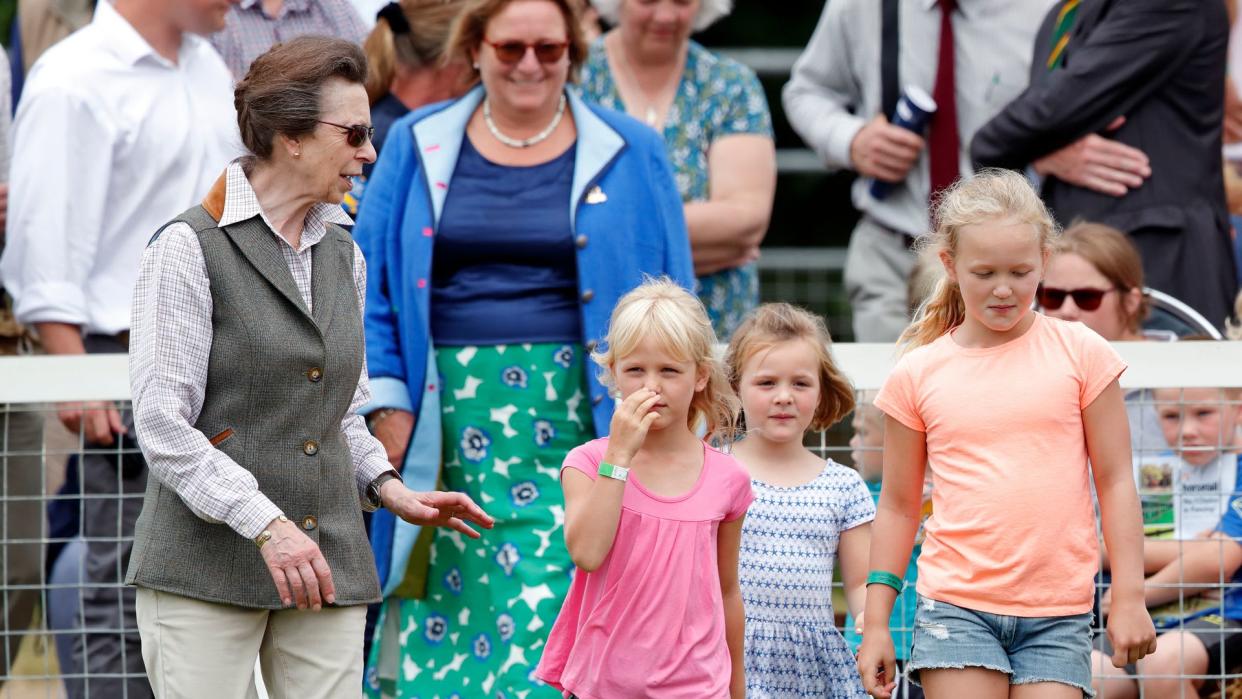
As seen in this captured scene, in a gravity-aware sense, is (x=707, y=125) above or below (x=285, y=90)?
below

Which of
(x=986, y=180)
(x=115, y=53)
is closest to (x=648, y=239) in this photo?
(x=986, y=180)

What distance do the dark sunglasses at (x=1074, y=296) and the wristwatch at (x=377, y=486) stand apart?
102 inches

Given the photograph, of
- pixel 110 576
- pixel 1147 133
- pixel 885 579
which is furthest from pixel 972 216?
pixel 110 576

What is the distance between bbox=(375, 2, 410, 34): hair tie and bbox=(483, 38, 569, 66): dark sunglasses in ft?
2.65

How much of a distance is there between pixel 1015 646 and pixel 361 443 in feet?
4.75

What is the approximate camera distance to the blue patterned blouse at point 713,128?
20.0 ft

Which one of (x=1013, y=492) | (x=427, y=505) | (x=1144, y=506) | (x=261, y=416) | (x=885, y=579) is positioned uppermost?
(x=261, y=416)

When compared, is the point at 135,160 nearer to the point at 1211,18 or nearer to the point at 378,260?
the point at 378,260

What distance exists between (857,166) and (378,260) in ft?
6.96

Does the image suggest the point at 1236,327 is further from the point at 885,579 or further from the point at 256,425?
the point at 256,425

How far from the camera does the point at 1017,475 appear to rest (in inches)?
150

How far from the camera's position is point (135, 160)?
564cm

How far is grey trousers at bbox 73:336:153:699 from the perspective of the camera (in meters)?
5.24

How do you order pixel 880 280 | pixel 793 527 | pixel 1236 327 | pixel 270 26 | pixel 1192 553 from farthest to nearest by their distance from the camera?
pixel 880 280 → pixel 270 26 → pixel 1236 327 → pixel 1192 553 → pixel 793 527
